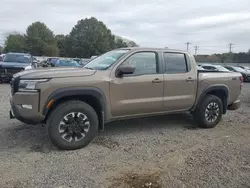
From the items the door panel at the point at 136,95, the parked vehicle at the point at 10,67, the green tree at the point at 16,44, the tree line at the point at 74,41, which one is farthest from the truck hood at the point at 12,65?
the green tree at the point at 16,44

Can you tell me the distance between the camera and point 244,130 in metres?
5.99

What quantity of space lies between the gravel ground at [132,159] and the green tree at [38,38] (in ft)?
220

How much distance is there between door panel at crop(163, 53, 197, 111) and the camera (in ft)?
17.4

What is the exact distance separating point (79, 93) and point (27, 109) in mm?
854

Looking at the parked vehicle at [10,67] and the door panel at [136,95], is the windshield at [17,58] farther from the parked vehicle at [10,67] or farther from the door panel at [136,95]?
the door panel at [136,95]

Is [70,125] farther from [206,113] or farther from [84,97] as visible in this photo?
[206,113]

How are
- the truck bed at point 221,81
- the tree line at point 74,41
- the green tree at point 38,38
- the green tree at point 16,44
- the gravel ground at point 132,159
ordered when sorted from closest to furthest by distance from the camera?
1. the gravel ground at point 132,159
2. the truck bed at point 221,81
3. the tree line at point 74,41
4. the green tree at point 38,38
5. the green tree at point 16,44

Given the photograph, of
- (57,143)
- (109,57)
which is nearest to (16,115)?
(57,143)

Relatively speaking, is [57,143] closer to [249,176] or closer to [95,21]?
[249,176]

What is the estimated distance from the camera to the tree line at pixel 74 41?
68.1 metres

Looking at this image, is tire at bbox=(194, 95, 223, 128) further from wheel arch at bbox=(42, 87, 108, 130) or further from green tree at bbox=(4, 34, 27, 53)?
green tree at bbox=(4, 34, 27, 53)

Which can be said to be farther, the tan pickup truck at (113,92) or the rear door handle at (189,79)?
the rear door handle at (189,79)

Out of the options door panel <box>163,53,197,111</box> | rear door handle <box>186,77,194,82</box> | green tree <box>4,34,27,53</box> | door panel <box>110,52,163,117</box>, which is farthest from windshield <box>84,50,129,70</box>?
green tree <box>4,34,27,53</box>

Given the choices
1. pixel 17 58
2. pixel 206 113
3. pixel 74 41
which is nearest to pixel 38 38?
pixel 74 41
